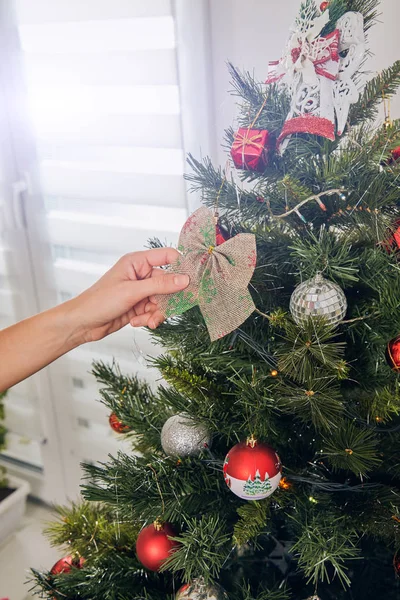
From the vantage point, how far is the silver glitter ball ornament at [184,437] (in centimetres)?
67

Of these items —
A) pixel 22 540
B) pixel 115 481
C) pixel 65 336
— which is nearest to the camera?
pixel 115 481

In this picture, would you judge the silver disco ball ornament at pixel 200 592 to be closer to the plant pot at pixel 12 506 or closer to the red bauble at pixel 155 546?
the red bauble at pixel 155 546

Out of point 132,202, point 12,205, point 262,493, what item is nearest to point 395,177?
point 262,493

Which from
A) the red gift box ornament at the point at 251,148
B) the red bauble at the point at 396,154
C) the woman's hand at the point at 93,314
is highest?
the red gift box ornament at the point at 251,148

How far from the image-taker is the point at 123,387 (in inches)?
31.7

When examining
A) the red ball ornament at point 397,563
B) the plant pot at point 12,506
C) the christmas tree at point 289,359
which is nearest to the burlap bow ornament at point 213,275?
the christmas tree at point 289,359

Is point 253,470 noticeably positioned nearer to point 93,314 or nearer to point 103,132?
point 93,314

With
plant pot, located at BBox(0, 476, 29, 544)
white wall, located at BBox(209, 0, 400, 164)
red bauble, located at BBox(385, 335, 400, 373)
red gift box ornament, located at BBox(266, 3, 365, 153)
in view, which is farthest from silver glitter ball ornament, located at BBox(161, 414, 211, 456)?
plant pot, located at BBox(0, 476, 29, 544)

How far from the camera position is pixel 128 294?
0.66m

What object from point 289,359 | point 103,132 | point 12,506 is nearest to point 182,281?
point 289,359

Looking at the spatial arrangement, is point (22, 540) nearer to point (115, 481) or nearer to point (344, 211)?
point (115, 481)

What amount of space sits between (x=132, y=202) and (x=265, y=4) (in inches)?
20.4

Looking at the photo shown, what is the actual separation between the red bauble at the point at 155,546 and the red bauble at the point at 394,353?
0.33 metres

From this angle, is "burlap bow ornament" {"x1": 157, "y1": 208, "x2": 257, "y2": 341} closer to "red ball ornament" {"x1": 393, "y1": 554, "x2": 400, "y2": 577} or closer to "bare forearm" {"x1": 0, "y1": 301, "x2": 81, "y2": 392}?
"bare forearm" {"x1": 0, "y1": 301, "x2": 81, "y2": 392}
